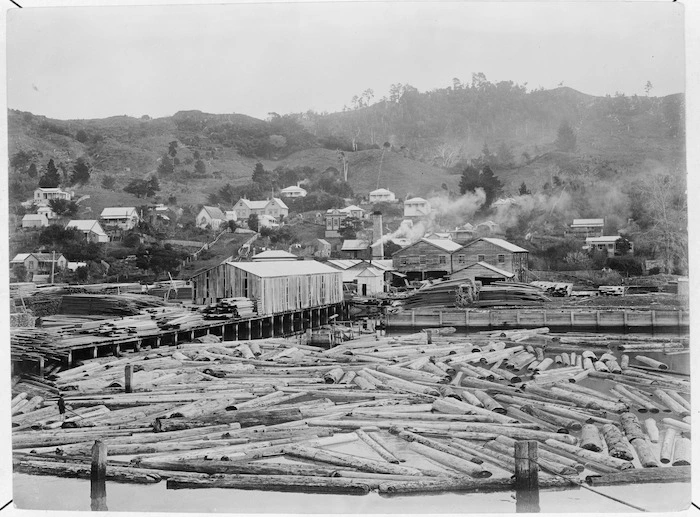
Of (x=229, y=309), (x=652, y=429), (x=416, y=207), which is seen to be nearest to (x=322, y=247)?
(x=416, y=207)

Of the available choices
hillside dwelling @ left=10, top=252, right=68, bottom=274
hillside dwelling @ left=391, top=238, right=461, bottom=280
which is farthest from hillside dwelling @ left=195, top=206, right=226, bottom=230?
hillside dwelling @ left=391, top=238, right=461, bottom=280

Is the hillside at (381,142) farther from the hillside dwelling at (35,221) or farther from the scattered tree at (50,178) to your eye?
the hillside dwelling at (35,221)

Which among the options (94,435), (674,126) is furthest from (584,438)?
(94,435)

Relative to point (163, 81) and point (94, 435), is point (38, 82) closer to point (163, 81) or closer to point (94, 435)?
point (163, 81)

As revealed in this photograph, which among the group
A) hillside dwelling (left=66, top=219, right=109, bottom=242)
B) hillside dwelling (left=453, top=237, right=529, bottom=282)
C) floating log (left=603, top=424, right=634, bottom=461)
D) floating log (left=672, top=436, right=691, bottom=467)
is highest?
hillside dwelling (left=66, top=219, right=109, bottom=242)

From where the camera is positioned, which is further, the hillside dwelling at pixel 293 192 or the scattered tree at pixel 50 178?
the hillside dwelling at pixel 293 192

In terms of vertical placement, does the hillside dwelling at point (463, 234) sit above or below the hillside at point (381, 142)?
below

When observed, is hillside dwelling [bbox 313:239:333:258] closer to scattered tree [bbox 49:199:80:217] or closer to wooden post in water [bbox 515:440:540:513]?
scattered tree [bbox 49:199:80:217]

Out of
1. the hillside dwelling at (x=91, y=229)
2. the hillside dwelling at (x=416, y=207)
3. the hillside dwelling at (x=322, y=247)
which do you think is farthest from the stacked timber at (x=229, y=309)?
the hillside dwelling at (x=416, y=207)
